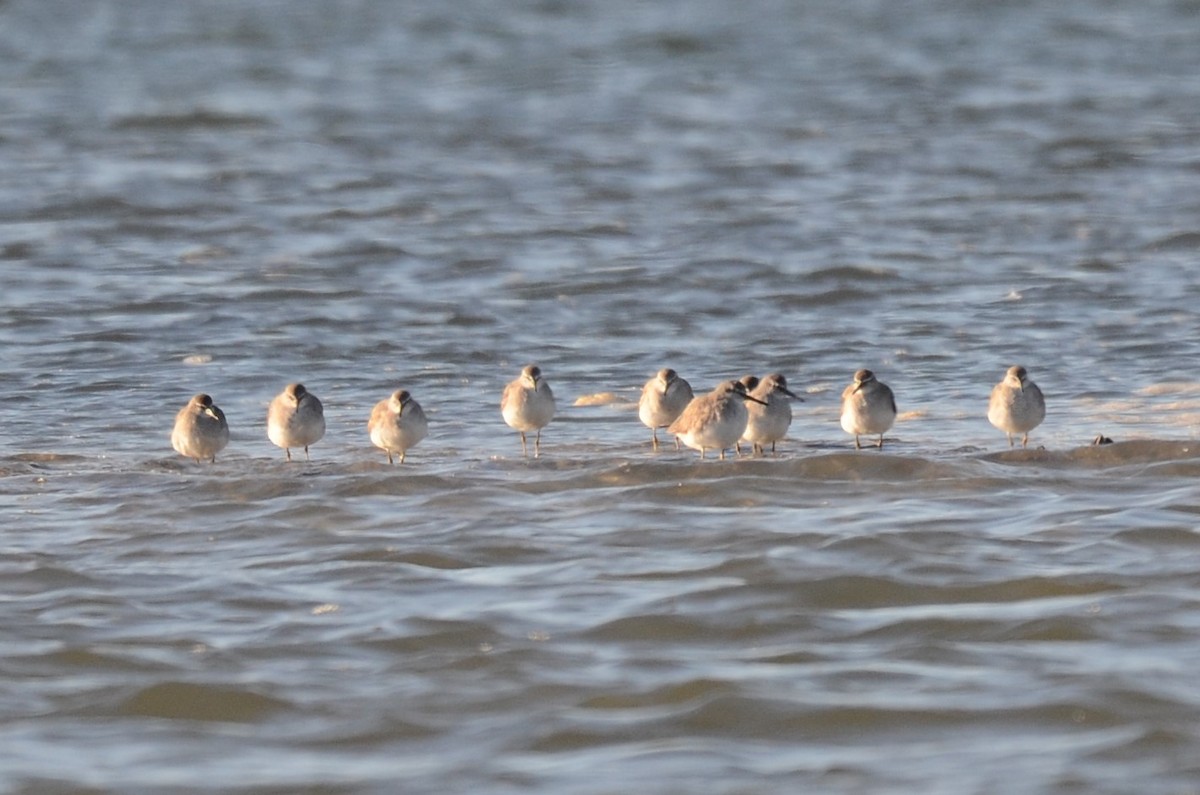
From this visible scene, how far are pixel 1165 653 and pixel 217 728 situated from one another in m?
3.60

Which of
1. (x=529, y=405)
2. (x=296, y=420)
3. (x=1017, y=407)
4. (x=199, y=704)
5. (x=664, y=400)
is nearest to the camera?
(x=199, y=704)

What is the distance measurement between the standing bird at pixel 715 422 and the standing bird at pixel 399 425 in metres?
1.50

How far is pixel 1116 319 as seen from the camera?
15273mm

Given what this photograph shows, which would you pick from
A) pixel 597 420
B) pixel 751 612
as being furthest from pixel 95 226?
pixel 751 612

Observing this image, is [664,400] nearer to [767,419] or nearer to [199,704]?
[767,419]

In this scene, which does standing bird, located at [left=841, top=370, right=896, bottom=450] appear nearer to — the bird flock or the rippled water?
the bird flock

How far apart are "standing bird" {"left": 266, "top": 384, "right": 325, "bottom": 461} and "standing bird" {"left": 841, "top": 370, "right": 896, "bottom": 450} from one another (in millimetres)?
3055

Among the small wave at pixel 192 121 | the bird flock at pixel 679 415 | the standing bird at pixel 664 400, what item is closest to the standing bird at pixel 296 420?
the bird flock at pixel 679 415

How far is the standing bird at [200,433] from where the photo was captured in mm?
11297

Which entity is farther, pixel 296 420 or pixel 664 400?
pixel 664 400

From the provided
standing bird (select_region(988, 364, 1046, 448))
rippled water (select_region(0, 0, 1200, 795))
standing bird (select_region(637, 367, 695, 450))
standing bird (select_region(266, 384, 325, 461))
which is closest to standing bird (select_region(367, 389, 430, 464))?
rippled water (select_region(0, 0, 1200, 795))

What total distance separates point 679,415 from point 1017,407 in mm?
1983

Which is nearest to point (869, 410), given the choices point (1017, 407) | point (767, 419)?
point (767, 419)

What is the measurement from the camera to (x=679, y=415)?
1177 cm
